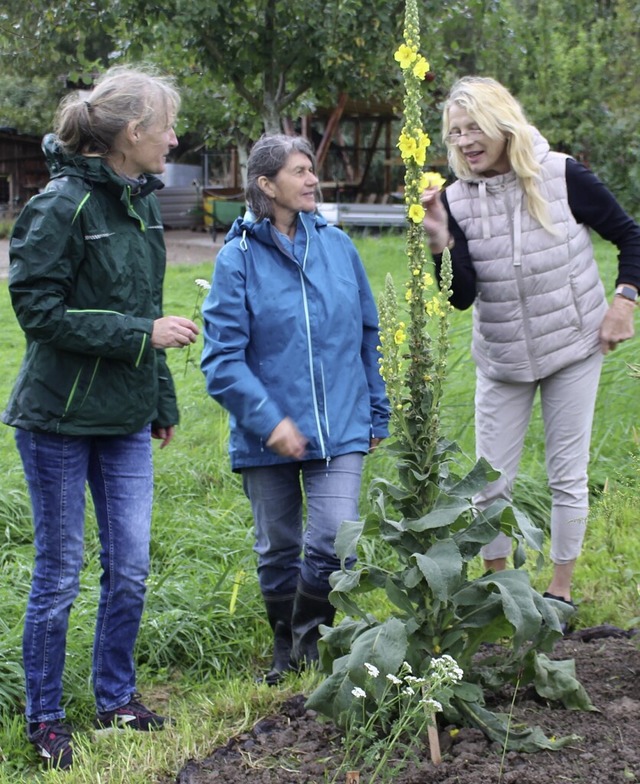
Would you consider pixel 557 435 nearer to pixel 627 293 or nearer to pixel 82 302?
pixel 627 293

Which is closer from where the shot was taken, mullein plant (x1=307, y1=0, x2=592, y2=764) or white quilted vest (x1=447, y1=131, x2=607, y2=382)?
mullein plant (x1=307, y1=0, x2=592, y2=764)

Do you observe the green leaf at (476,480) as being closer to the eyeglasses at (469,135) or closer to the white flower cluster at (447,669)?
the white flower cluster at (447,669)

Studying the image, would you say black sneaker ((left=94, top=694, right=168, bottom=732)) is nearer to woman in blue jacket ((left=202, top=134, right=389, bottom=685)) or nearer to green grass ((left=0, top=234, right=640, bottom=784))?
green grass ((left=0, top=234, right=640, bottom=784))

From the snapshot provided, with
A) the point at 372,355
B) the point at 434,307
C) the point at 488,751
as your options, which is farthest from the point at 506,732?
the point at 372,355

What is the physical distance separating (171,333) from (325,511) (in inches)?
34.9

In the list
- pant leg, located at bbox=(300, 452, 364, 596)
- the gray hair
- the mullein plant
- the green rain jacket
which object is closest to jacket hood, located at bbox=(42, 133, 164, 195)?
the green rain jacket

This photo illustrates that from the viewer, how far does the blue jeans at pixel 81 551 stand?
11.5 feet

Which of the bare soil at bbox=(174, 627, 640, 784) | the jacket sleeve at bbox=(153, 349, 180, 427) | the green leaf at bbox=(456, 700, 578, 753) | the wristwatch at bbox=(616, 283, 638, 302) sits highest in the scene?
the wristwatch at bbox=(616, 283, 638, 302)

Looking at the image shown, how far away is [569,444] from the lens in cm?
419

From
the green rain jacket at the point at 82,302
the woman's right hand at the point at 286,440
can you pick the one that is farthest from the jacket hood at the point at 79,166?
the woman's right hand at the point at 286,440

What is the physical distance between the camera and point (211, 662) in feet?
14.5

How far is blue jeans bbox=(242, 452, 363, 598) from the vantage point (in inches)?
152

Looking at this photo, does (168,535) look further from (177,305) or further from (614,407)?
(177,305)

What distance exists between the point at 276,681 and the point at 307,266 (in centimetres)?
155
